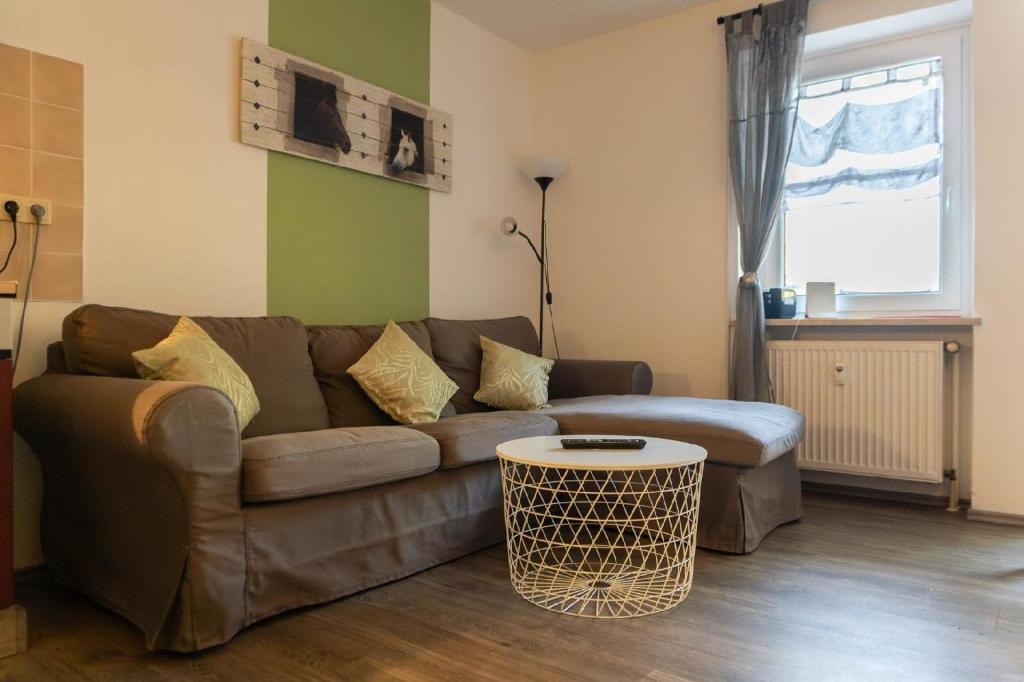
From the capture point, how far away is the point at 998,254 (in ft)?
10.0

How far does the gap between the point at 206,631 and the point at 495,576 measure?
0.90m

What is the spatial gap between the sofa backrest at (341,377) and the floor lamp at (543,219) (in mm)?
1443

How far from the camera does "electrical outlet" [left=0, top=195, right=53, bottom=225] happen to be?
2.26 meters

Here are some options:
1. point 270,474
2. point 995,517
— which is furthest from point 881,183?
point 270,474

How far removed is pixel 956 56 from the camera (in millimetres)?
3412

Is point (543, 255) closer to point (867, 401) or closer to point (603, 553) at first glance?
point (867, 401)

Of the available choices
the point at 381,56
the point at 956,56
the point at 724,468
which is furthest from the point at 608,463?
the point at 956,56

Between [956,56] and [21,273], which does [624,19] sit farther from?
[21,273]

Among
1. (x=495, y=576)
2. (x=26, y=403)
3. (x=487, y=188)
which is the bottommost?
(x=495, y=576)

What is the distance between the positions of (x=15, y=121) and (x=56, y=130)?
0.39 feet

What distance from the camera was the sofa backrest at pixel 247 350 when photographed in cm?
222

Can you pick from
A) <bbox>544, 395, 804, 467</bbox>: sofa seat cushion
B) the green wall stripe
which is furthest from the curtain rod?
<bbox>544, 395, 804, 467</bbox>: sofa seat cushion

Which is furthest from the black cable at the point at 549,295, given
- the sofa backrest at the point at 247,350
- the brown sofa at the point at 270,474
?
the sofa backrest at the point at 247,350

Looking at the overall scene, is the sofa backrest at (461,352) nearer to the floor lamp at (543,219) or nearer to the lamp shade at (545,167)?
the floor lamp at (543,219)
